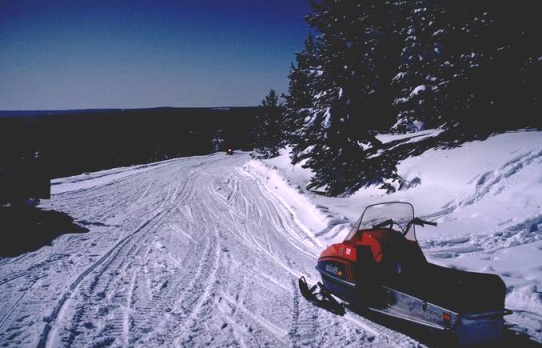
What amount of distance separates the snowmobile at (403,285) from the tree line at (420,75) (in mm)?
8823

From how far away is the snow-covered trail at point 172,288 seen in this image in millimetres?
4352

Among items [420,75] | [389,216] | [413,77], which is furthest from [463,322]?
[413,77]

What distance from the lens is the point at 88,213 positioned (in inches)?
443

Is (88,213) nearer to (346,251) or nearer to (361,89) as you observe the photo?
(346,251)

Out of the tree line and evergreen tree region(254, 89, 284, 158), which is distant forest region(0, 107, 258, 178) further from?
the tree line

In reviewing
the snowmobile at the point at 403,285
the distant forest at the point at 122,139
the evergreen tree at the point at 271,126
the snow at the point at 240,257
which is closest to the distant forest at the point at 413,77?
the snow at the point at 240,257

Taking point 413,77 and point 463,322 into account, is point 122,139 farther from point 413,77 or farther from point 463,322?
point 463,322

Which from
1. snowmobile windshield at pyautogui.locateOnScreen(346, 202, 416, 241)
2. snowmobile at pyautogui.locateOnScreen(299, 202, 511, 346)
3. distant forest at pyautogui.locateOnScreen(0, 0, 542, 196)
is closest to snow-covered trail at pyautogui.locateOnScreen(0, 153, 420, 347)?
snowmobile at pyautogui.locateOnScreen(299, 202, 511, 346)

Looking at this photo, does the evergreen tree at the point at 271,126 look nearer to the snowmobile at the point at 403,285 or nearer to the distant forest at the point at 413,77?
the distant forest at the point at 413,77

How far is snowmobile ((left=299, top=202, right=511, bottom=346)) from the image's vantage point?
378 centimetres

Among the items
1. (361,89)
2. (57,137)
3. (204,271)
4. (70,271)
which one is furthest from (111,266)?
(57,137)

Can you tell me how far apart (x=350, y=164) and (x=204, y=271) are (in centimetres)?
1056

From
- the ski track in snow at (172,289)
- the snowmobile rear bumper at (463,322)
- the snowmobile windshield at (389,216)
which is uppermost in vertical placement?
the snowmobile windshield at (389,216)

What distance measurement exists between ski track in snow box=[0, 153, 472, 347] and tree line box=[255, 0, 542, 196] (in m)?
5.85
